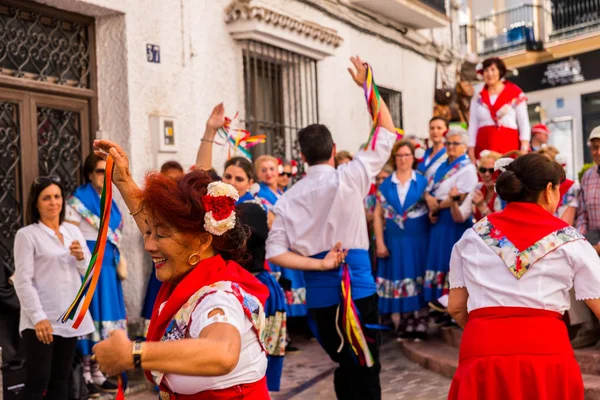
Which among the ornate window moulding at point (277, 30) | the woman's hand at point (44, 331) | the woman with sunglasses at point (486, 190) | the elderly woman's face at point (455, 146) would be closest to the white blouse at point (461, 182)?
the elderly woman's face at point (455, 146)

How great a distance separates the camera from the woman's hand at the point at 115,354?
6.50ft

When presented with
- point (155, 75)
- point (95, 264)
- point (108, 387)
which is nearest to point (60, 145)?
point (155, 75)

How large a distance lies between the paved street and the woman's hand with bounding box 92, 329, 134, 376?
168 inches

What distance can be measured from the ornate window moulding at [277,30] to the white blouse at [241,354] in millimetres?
6176

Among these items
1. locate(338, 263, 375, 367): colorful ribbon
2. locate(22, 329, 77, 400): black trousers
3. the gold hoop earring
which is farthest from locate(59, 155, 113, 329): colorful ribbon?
locate(22, 329, 77, 400): black trousers

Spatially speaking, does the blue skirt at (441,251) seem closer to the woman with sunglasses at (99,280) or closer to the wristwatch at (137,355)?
the woman with sunglasses at (99,280)

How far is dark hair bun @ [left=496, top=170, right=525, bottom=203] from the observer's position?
3492mm

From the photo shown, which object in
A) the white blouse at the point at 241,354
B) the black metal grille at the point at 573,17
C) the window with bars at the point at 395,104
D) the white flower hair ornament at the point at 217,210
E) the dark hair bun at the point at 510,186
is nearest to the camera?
the white blouse at the point at 241,354

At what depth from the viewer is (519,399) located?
3.34 metres

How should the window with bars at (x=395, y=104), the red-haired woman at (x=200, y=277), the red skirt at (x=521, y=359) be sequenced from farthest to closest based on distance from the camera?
the window with bars at (x=395, y=104) → the red skirt at (x=521, y=359) → the red-haired woman at (x=200, y=277)

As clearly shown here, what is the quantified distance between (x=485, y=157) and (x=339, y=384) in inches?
114

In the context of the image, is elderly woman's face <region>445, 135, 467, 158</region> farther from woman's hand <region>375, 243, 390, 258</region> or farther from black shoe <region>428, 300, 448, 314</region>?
black shoe <region>428, 300, 448, 314</region>

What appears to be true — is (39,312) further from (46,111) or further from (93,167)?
(46,111)

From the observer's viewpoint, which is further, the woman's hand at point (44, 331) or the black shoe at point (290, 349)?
the black shoe at point (290, 349)
